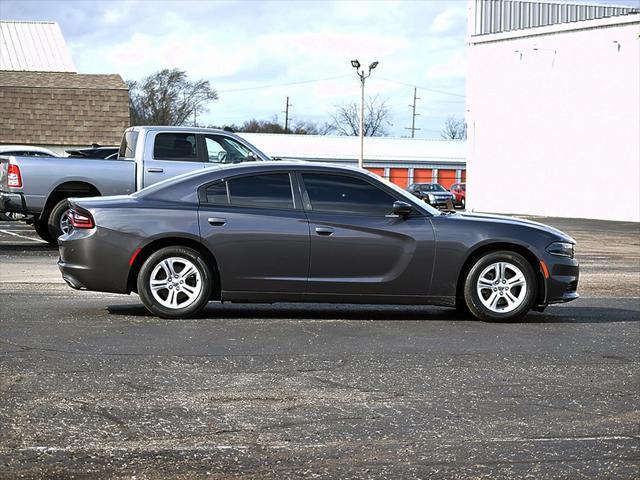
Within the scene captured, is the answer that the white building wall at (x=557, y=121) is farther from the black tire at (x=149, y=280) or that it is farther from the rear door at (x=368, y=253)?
the black tire at (x=149, y=280)

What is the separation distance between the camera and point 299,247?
1050 centimetres

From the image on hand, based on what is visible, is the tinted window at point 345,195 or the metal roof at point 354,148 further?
the metal roof at point 354,148

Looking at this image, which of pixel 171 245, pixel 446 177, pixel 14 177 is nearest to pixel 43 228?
pixel 14 177

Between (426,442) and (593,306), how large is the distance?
6892mm

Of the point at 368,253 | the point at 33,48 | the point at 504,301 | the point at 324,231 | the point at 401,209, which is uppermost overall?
the point at 33,48

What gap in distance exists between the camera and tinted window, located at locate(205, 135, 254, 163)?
60.7 ft

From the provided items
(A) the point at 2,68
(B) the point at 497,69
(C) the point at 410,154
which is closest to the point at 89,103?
(A) the point at 2,68

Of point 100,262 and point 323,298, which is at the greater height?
point 100,262

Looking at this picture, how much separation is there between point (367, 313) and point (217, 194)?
1.96 metres

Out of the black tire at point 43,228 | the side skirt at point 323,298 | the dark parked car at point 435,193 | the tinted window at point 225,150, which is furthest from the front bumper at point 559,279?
the dark parked car at point 435,193

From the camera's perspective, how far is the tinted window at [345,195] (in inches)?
421

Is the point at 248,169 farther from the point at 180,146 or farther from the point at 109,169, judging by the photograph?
the point at 180,146

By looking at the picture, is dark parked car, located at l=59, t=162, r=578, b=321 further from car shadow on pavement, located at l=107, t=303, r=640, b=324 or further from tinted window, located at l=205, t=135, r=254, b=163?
tinted window, located at l=205, t=135, r=254, b=163

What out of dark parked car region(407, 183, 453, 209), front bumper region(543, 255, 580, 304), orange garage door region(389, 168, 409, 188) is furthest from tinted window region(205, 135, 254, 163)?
orange garage door region(389, 168, 409, 188)
